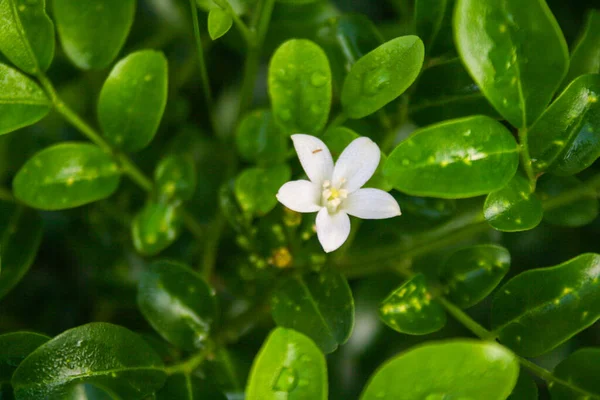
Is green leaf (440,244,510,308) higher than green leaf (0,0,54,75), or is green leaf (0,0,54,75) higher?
green leaf (0,0,54,75)

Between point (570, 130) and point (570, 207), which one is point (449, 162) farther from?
point (570, 207)

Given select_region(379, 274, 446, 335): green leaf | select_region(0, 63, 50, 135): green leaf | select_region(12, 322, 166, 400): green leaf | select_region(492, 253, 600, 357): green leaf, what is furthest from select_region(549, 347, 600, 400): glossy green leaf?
select_region(0, 63, 50, 135): green leaf

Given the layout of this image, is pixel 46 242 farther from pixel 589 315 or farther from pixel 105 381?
pixel 589 315

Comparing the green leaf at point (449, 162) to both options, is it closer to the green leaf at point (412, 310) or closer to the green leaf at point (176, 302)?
the green leaf at point (412, 310)

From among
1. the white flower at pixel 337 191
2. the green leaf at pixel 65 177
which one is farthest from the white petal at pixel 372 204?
the green leaf at pixel 65 177

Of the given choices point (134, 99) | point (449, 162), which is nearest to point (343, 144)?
point (449, 162)

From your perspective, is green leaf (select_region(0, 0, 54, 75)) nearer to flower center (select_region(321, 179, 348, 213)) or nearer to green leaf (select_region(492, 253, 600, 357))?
flower center (select_region(321, 179, 348, 213))
